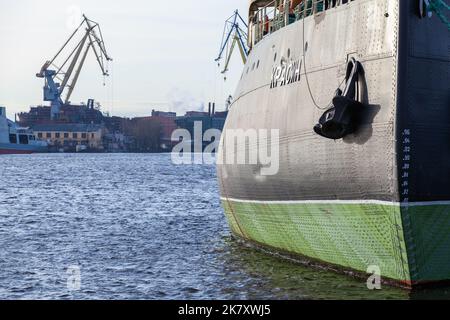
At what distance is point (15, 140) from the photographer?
6624 inches

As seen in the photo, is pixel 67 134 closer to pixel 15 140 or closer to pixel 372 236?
pixel 15 140

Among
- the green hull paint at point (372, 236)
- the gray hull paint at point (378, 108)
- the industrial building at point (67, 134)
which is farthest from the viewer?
the industrial building at point (67, 134)

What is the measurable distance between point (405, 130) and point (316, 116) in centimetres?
282

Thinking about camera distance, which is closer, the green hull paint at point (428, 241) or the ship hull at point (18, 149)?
the green hull paint at point (428, 241)

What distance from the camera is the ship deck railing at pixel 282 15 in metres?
16.6

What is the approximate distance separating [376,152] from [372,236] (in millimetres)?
1608

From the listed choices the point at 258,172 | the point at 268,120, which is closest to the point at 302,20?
the point at 268,120

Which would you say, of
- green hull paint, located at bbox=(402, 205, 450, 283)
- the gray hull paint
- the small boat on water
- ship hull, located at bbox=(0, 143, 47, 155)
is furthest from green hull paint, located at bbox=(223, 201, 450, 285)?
ship hull, located at bbox=(0, 143, 47, 155)

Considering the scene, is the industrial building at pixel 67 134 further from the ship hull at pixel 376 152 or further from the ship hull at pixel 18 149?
the ship hull at pixel 376 152

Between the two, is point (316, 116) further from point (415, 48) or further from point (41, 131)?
point (41, 131)

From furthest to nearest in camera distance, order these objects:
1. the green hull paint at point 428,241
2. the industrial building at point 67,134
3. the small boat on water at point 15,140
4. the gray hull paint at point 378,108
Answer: the industrial building at point 67,134 < the small boat on water at point 15,140 < the green hull paint at point 428,241 < the gray hull paint at point 378,108

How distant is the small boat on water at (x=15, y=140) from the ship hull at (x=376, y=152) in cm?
15052

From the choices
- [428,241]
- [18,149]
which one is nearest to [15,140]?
[18,149]

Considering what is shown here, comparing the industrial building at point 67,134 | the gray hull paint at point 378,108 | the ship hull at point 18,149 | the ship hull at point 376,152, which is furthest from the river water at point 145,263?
the industrial building at point 67,134
